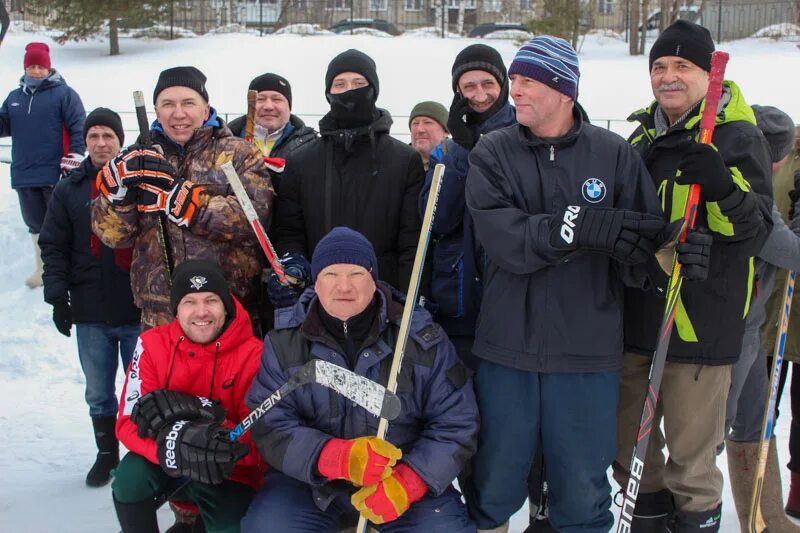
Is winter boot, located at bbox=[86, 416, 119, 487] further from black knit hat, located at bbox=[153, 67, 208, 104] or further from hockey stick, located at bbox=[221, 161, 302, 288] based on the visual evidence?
black knit hat, located at bbox=[153, 67, 208, 104]

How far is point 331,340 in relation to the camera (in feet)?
9.68

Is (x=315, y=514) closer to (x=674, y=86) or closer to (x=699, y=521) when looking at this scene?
(x=699, y=521)

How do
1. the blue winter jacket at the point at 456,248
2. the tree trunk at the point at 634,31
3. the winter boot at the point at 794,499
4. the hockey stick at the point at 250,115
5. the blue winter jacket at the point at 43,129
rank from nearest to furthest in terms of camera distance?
1. the blue winter jacket at the point at 456,248
2. the winter boot at the point at 794,499
3. the hockey stick at the point at 250,115
4. the blue winter jacket at the point at 43,129
5. the tree trunk at the point at 634,31

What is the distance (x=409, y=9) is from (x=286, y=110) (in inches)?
1145

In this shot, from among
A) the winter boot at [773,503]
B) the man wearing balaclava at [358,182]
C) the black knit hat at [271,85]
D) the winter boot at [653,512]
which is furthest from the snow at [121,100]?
the black knit hat at [271,85]

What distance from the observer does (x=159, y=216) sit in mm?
3379

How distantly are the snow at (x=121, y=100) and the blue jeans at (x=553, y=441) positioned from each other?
89 centimetres

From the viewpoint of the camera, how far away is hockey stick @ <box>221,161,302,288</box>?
323 cm

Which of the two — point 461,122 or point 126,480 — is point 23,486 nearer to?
point 126,480

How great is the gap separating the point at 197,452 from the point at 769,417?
2.28 m

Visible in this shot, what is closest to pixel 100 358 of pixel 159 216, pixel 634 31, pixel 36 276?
pixel 159 216

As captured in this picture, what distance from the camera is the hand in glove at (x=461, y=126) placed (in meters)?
3.26

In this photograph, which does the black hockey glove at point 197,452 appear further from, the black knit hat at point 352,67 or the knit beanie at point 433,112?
the knit beanie at point 433,112

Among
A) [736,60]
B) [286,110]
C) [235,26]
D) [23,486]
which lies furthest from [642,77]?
[23,486]
